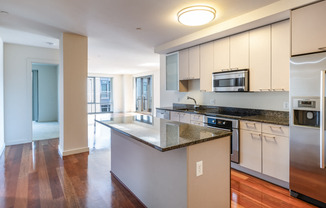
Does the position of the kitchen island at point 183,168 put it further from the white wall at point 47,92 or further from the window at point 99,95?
the window at point 99,95

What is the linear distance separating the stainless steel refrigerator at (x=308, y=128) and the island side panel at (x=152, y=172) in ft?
5.12

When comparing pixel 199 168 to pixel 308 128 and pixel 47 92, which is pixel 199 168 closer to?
pixel 308 128

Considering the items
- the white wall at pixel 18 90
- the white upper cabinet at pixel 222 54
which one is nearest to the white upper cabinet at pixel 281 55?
the white upper cabinet at pixel 222 54

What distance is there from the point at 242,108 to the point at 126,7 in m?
2.62

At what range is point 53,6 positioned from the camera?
2.58 meters

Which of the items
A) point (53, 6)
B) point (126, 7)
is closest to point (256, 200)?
point (126, 7)

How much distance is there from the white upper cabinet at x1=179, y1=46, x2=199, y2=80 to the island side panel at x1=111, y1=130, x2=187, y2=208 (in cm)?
221

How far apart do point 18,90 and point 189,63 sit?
13.9 feet

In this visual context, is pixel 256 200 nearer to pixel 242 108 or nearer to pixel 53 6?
pixel 242 108

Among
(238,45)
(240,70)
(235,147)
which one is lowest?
(235,147)

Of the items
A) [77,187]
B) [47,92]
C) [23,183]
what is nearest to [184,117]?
[77,187]

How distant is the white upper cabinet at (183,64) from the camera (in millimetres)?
4273

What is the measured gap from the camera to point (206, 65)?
381cm

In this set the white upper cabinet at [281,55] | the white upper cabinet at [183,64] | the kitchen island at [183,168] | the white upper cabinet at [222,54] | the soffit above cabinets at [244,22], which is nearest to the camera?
the kitchen island at [183,168]
